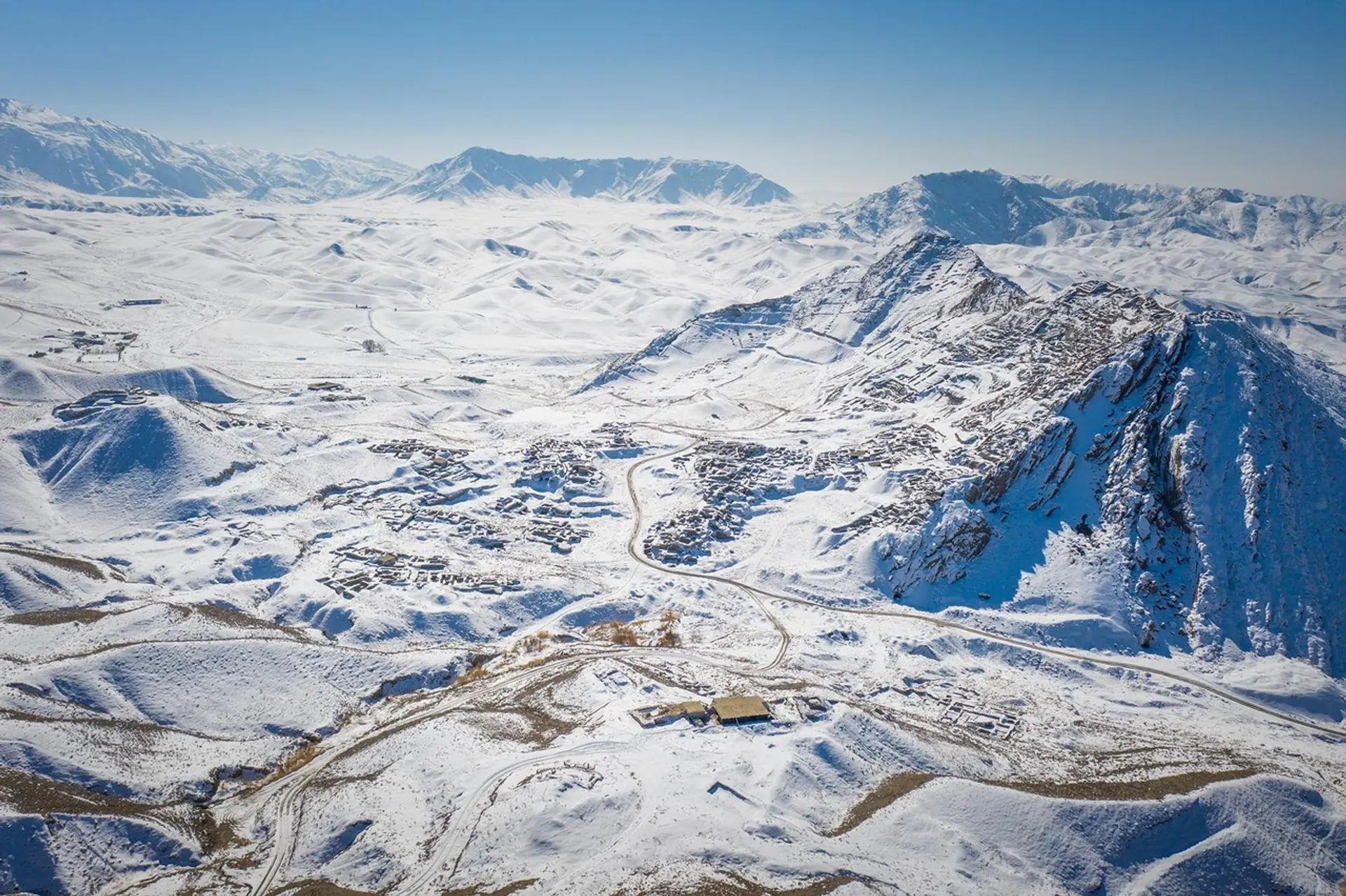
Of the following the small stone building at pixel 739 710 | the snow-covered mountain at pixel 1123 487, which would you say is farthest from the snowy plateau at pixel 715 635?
the snow-covered mountain at pixel 1123 487

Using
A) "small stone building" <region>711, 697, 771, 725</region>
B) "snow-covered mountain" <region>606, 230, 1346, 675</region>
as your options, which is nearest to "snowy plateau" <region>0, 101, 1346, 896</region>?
"small stone building" <region>711, 697, 771, 725</region>

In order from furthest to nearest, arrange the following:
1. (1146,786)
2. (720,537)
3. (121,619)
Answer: (720,537) → (121,619) → (1146,786)

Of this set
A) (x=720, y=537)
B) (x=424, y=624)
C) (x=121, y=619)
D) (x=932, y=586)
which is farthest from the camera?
(x=720, y=537)

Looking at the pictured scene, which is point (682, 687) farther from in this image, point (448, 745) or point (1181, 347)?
point (1181, 347)

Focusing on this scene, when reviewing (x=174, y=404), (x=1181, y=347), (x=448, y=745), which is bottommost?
(x=448, y=745)

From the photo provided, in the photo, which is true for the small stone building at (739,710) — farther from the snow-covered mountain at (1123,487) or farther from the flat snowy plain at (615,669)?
the snow-covered mountain at (1123,487)

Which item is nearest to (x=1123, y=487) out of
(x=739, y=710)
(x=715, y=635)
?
(x=715, y=635)

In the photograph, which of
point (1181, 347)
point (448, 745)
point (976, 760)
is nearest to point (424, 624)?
point (448, 745)
